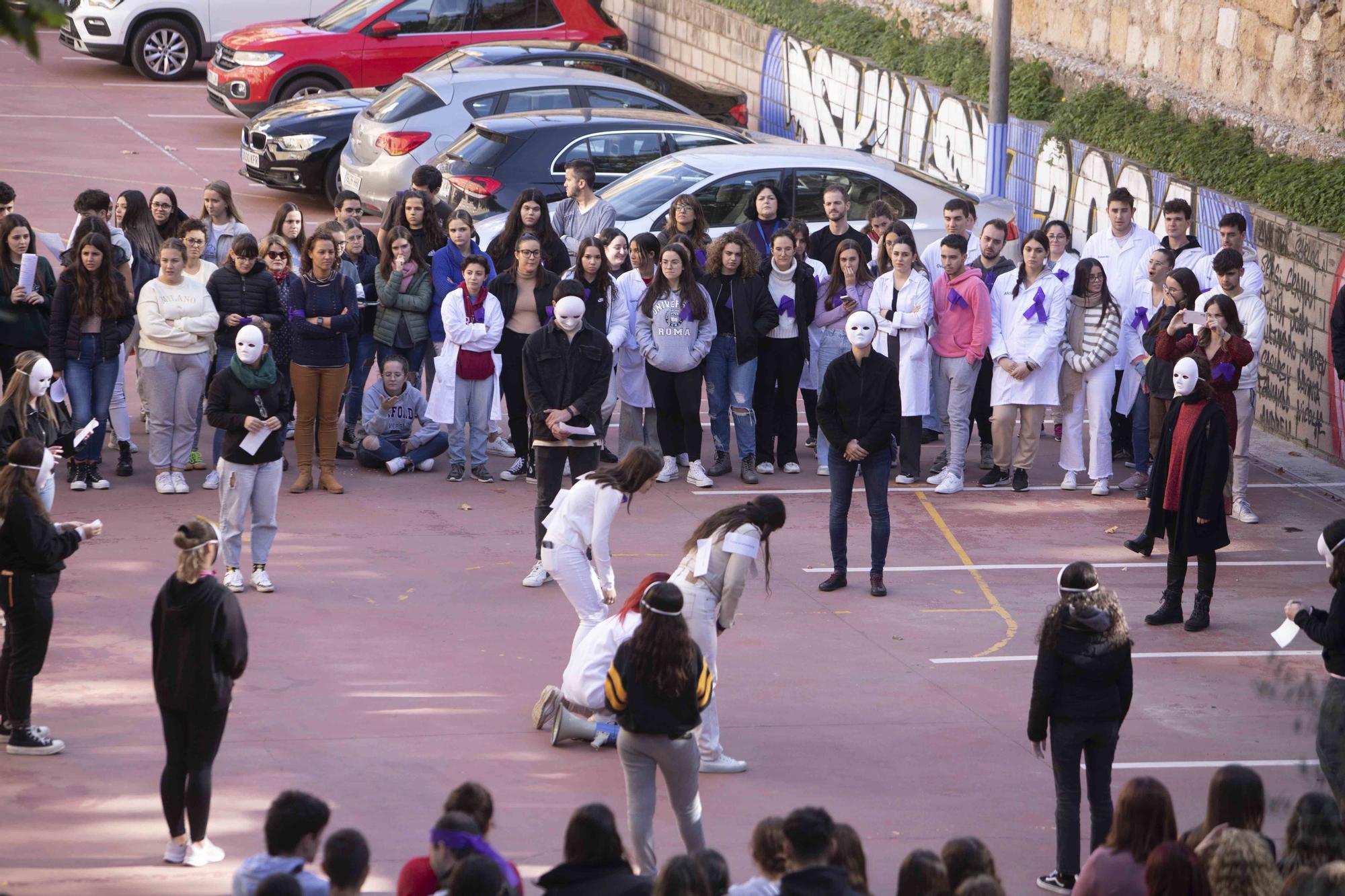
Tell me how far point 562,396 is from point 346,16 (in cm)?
1455

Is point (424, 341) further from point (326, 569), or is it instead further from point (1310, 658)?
point (1310, 658)

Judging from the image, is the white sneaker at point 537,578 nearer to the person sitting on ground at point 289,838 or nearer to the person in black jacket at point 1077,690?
the person in black jacket at point 1077,690

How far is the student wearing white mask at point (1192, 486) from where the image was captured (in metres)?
10.7

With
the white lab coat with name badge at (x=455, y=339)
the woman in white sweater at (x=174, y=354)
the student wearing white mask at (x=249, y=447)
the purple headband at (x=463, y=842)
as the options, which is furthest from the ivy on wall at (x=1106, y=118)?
the purple headband at (x=463, y=842)

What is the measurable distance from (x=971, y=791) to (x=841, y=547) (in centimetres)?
307

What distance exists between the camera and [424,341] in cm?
1359

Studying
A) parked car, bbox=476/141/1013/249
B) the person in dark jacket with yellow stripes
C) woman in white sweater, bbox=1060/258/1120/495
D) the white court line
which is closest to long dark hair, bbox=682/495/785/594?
the person in dark jacket with yellow stripes

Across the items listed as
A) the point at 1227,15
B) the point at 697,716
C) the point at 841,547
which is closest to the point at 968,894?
the point at 697,716

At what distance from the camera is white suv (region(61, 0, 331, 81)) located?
87.7 feet

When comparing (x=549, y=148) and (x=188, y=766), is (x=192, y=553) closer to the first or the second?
(x=188, y=766)

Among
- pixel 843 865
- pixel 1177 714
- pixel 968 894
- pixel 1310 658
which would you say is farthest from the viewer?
pixel 1310 658

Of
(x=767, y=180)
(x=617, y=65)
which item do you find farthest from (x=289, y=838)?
(x=617, y=65)

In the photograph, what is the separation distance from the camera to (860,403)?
1116 cm

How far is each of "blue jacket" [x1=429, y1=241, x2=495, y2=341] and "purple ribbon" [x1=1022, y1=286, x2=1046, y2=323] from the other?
4.10m
